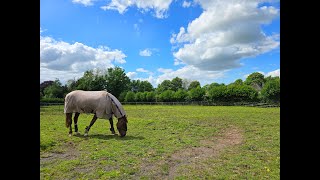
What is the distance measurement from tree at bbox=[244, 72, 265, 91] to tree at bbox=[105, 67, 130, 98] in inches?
1614

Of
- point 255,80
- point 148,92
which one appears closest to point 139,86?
point 148,92

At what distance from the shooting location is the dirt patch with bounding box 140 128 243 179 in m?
6.06

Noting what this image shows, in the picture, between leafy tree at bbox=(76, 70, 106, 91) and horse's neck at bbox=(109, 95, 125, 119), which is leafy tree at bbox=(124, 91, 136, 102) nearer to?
leafy tree at bbox=(76, 70, 106, 91)

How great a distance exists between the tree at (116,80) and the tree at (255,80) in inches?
1614

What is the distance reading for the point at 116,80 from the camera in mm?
68625

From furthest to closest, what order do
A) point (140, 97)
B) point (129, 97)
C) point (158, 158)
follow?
1. point (140, 97)
2. point (129, 97)
3. point (158, 158)

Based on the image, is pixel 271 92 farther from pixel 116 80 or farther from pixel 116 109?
pixel 116 109

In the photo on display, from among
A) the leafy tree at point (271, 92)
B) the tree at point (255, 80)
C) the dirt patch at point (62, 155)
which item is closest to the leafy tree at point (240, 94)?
the leafy tree at point (271, 92)

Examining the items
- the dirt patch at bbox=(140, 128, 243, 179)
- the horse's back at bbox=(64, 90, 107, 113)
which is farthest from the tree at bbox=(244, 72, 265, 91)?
the horse's back at bbox=(64, 90, 107, 113)

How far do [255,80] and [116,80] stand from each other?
4537 cm
